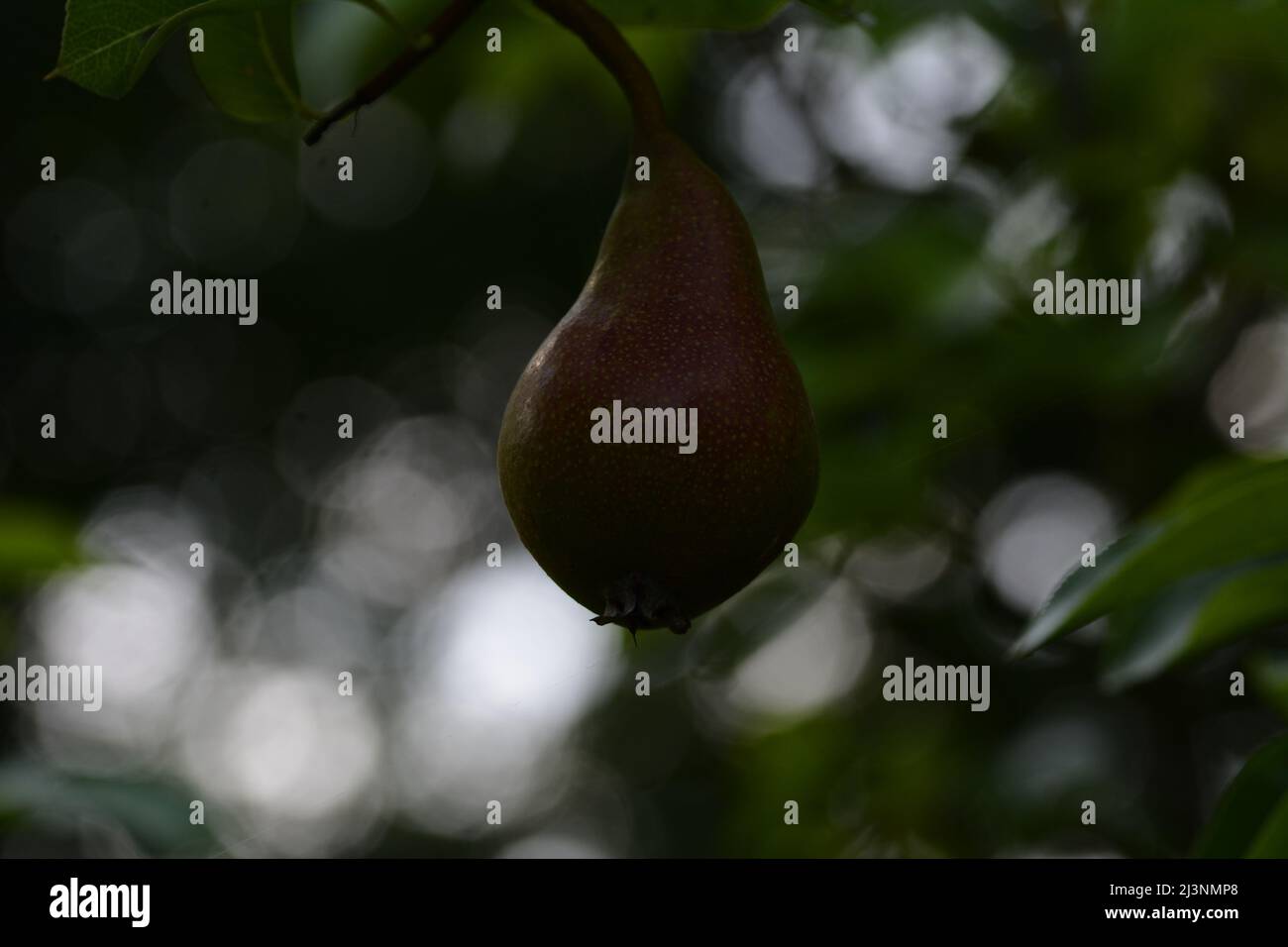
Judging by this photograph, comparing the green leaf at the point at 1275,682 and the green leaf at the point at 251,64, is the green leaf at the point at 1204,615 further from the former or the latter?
the green leaf at the point at 251,64

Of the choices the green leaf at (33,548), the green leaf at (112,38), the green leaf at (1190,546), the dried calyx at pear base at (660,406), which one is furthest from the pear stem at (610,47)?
the green leaf at (33,548)

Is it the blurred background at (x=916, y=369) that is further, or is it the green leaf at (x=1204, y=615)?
the blurred background at (x=916, y=369)

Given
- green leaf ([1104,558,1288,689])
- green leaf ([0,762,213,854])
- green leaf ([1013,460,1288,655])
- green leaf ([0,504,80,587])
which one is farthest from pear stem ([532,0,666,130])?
green leaf ([0,504,80,587])

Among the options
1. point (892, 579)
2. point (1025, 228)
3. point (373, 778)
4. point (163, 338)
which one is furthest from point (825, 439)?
Result: point (163, 338)

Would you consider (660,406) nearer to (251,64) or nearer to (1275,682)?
(251,64)

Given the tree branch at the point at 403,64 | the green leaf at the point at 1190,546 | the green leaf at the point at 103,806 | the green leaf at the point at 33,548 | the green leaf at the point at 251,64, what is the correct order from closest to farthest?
the tree branch at the point at 403,64
the green leaf at the point at 251,64
the green leaf at the point at 1190,546
the green leaf at the point at 103,806
the green leaf at the point at 33,548
